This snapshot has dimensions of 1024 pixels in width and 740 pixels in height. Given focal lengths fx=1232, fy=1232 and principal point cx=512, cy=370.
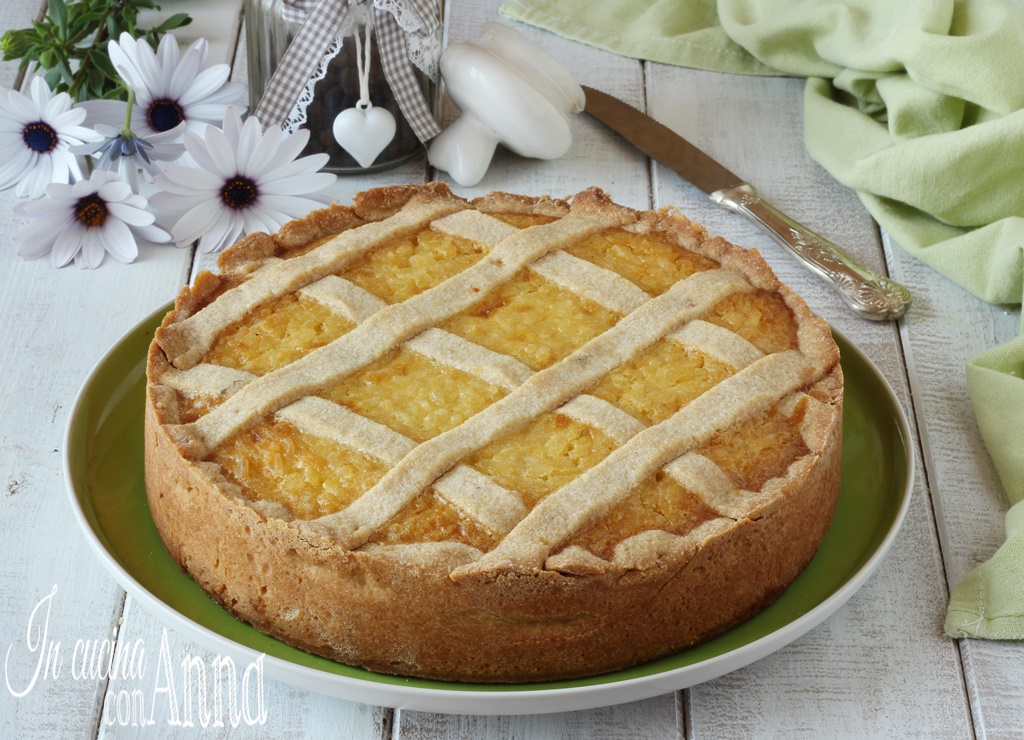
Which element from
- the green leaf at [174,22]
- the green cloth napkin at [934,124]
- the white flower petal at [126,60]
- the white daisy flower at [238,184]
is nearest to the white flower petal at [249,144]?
the white daisy flower at [238,184]

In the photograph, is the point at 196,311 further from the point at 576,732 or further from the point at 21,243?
the point at 576,732

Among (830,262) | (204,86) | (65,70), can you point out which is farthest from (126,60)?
(830,262)

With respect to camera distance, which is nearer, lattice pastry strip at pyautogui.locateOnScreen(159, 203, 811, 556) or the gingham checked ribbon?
lattice pastry strip at pyautogui.locateOnScreen(159, 203, 811, 556)

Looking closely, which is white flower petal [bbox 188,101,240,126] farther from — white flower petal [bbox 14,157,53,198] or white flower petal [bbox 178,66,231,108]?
white flower petal [bbox 14,157,53,198]

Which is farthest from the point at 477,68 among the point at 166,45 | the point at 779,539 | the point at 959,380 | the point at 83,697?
the point at 83,697

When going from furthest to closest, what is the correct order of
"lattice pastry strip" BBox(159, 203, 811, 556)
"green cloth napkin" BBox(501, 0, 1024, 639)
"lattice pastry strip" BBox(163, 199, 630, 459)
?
"green cloth napkin" BBox(501, 0, 1024, 639) → "lattice pastry strip" BBox(163, 199, 630, 459) → "lattice pastry strip" BBox(159, 203, 811, 556)

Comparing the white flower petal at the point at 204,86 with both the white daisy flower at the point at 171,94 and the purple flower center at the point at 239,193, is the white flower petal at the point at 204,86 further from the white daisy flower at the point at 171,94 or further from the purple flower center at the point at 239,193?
the purple flower center at the point at 239,193

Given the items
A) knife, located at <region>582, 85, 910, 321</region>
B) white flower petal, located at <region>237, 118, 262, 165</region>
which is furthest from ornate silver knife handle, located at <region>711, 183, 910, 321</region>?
white flower petal, located at <region>237, 118, 262, 165</region>
